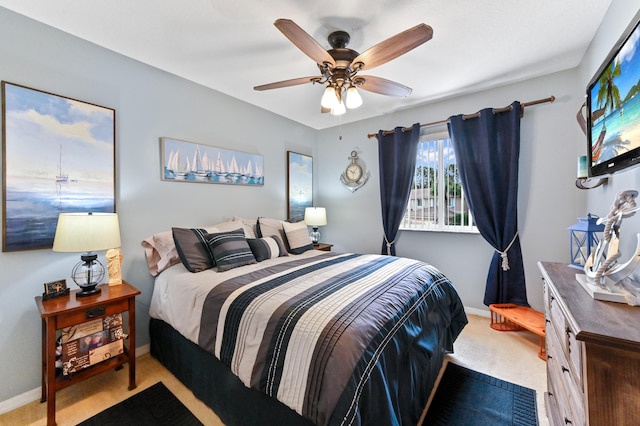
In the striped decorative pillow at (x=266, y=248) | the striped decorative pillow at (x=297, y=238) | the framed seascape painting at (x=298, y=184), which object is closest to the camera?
the striped decorative pillow at (x=266, y=248)

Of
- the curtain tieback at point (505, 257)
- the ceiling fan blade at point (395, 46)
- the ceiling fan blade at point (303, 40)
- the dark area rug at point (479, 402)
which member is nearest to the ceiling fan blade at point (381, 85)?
the ceiling fan blade at point (395, 46)

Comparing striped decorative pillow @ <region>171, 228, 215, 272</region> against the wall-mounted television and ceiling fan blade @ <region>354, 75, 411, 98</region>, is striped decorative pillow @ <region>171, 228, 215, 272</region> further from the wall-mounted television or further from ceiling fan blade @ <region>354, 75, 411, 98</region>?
the wall-mounted television

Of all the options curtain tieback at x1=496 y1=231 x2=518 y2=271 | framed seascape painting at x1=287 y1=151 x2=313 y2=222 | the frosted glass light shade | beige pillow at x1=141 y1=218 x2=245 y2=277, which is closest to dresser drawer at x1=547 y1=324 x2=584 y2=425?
curtain tieback at x1=496 y1=231 x2=518 y2=271

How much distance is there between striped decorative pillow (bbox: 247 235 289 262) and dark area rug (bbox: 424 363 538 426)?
1.77 meters

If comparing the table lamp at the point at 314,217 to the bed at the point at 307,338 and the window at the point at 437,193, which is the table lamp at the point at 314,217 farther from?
the bed at the point at 307,338

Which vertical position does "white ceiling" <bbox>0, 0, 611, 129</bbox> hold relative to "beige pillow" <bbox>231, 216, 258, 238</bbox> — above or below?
above

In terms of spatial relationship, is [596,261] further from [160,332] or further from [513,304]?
[160,332]

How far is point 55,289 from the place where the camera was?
1.79m

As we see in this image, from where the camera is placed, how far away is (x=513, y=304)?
2.76 m

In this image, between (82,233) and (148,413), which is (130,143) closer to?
(82,233)

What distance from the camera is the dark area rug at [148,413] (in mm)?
1604

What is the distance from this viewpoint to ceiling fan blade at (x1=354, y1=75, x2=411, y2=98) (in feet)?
6.66

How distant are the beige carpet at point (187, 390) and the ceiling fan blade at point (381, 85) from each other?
233 cm

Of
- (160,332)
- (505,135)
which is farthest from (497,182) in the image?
(160,332)
